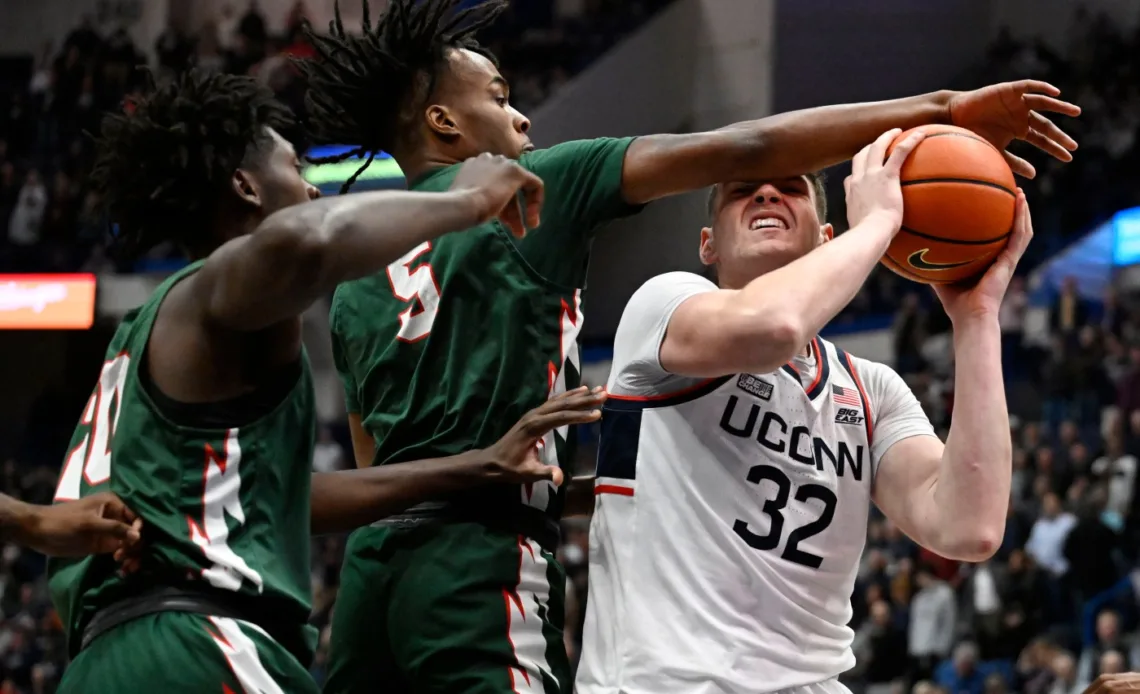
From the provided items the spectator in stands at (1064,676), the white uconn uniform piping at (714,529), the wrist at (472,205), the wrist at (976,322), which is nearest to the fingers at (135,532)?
the wrist at (472,205)

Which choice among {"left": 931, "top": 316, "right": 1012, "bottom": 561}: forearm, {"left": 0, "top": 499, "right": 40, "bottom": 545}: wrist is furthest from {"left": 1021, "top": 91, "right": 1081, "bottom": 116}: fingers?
{"left": 0, "top": 499, "right": 40, "bottom": 545}: wrist

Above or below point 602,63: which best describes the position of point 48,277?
below

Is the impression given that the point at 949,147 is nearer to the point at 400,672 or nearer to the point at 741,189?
the point at 741,189

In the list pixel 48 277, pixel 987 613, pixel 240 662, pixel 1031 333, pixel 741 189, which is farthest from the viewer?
pixel 48 277

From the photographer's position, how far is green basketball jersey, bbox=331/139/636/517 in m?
3.44

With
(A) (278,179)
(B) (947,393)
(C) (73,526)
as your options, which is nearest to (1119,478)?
(B) (947,393)

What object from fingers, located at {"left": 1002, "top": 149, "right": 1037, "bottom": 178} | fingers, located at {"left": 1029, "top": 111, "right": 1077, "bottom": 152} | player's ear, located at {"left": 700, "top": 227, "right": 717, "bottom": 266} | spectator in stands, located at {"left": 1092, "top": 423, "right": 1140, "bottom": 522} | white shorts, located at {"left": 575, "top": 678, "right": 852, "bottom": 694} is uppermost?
fingers, located at {"left": 1029, "top": 111, "right": 1077, "bottom": 152}

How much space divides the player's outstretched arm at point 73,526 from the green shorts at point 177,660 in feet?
0.60

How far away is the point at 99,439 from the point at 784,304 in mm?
1457

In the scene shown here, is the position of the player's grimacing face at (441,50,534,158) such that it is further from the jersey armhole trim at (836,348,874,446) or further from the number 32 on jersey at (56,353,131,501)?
the number 32 on jersey at (56,353,131,501)

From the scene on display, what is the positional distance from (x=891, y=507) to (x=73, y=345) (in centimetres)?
1915

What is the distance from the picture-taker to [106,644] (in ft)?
9.37

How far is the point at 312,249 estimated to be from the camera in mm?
2695

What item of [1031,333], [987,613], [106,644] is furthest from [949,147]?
[1031,333]
